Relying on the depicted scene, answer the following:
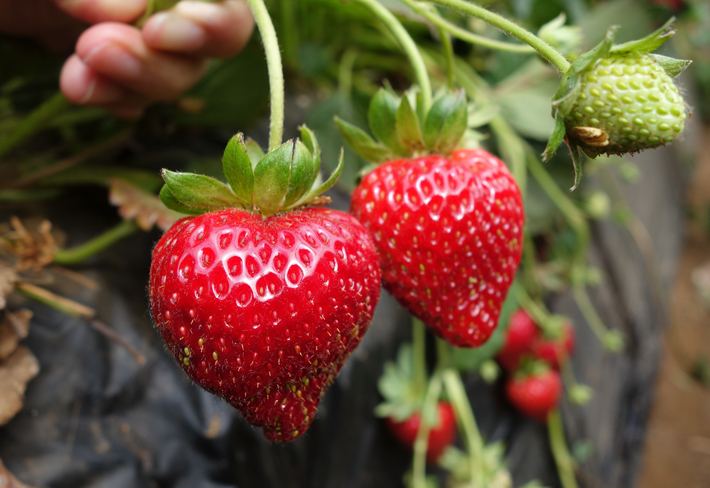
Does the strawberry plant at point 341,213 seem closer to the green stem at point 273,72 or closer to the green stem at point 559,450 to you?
the green stem at point 273,72

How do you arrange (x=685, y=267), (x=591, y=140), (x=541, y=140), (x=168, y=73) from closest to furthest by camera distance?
(x=591, y=140) < (x=168, y=73) < (x=541, y=140) < (x=685, y=267)

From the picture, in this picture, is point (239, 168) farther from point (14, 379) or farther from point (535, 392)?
point (535, 392)

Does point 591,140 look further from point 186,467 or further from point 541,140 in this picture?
point 541,140

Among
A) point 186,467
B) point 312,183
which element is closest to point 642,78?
point 312,183

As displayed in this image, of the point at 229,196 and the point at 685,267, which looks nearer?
the point at 229,196

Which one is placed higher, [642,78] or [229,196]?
[642,78]

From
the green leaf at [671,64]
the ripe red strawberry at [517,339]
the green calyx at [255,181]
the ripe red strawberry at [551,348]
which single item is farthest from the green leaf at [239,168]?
the ripe red strawberry at [551,348]
